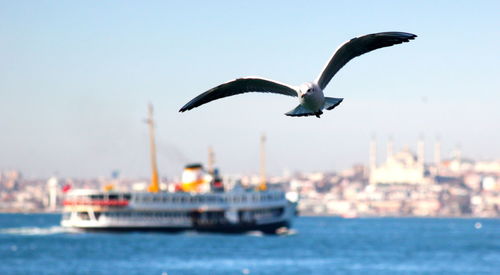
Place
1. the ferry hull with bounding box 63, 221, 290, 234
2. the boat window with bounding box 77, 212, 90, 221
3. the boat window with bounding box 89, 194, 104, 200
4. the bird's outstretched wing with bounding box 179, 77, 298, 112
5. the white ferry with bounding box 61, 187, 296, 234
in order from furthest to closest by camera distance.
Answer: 1. the boat window with bounding box 77, 212, 90, 221
2. the ferry hull with bounding box 63, 221, 290, 234
3. the white ferry with bounding box 61, 187, 296, 234
4. the boat window with bounding box 89, 194, 104, 200
5. the bird's outstretched wing with bounding box 179, 77, 298, 112

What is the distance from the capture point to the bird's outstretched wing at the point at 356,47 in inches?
368

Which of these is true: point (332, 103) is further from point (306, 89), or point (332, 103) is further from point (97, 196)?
point (97, 196)

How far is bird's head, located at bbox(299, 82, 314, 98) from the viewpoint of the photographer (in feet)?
29.2

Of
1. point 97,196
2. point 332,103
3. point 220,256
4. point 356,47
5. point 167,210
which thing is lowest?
point 220,256

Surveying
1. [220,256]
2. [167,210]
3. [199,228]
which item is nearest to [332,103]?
[220,256]

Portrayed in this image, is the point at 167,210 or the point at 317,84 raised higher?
the point at 167,210

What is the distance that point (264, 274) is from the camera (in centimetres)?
6075

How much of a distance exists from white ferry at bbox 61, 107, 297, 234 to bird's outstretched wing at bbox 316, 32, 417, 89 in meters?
81.7

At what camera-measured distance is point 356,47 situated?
9625 mm

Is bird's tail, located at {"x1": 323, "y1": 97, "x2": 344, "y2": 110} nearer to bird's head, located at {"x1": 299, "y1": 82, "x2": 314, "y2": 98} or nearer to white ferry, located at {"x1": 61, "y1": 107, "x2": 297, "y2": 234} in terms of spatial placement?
bird's head, located at {"x1": 299, "y1": 82, "x2": 314, "y2": 98}

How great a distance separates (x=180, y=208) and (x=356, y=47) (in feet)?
278

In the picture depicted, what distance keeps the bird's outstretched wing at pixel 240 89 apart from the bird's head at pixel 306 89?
0.34m

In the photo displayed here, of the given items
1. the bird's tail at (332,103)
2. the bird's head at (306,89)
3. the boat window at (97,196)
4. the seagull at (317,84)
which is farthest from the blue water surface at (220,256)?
the bird's head at (306,89)

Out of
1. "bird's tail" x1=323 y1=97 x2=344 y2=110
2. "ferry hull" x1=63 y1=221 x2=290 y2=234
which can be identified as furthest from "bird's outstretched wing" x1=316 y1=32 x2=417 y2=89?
"ferry hull" x1=63 y1=221 x2=290 y2=234
